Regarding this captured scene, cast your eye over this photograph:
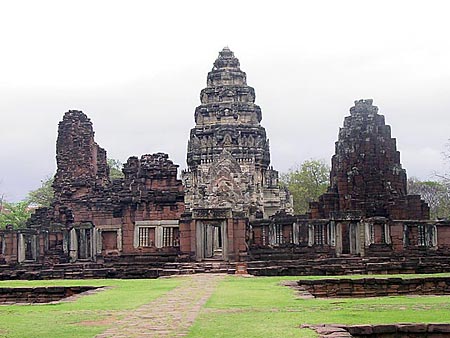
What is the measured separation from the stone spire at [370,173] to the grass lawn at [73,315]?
19.4m

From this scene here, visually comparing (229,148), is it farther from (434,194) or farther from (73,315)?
(73,315)

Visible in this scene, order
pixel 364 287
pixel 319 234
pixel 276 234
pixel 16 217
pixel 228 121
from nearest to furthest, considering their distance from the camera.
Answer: pixel 364 287 → pixel 319 234 → pixel 276 234 → pixel 16 217 → pixel 228 121

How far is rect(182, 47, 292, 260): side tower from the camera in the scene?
61562mm

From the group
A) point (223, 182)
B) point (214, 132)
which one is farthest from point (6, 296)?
point (214, 132)

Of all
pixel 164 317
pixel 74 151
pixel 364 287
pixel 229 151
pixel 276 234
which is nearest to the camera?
pixel 164 317

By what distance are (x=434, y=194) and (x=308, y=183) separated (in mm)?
12078

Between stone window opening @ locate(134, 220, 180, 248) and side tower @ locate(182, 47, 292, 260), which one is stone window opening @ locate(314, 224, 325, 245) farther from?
side tower @ locate(182, 47, 292, 260)

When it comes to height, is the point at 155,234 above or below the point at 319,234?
above

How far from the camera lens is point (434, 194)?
247 feet

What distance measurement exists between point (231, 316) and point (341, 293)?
6.64 meters

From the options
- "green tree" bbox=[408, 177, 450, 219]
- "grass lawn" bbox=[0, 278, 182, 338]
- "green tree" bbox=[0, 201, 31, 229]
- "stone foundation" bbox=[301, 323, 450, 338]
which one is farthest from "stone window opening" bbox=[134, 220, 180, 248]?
"green tree" bbox=[408, 177, 450, 219]

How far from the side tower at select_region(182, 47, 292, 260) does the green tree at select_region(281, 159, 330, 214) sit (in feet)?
22.8

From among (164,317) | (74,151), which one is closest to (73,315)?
(164,317)

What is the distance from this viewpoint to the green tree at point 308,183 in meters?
74.5
